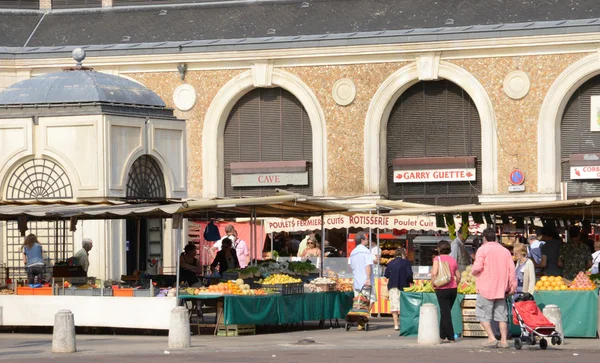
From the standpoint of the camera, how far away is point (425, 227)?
3519 cm

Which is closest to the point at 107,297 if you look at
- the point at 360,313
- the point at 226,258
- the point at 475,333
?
the point at 360,313

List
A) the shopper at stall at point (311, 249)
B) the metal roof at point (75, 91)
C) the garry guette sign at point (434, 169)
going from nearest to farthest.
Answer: the metal roof at point (75, 91) < the shopper at stall at point (311, 249) < the garry guette sign at point (434, 169)

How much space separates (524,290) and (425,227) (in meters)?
12.0

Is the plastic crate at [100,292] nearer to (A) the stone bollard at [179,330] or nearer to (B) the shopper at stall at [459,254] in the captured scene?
(A) the stone bollard at [179,330]

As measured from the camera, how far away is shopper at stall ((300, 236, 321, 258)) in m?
34.1

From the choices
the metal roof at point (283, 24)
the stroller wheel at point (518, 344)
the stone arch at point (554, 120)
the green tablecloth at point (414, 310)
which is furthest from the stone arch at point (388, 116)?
the stroller wheel at point (518, 344)

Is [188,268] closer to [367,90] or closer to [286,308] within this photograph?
[286,308]

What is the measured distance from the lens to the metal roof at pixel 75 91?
27719 millimetres

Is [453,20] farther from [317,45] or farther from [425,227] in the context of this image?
[425,227]

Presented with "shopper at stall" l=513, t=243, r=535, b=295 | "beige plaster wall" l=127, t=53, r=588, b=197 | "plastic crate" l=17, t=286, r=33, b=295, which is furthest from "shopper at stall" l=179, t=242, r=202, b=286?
"beige plaster wall" l=127, t=53, r=588, b=197

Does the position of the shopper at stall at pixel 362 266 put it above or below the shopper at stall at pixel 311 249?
below

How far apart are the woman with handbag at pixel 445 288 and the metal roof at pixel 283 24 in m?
21.1

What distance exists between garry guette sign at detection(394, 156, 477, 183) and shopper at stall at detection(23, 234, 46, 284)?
763 inches

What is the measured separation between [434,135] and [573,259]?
20.6 meters
